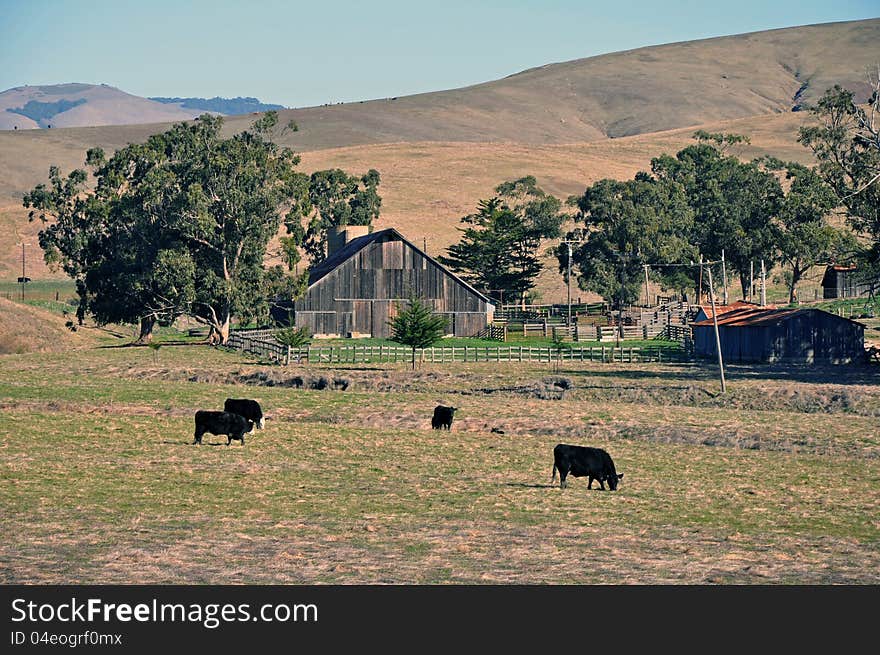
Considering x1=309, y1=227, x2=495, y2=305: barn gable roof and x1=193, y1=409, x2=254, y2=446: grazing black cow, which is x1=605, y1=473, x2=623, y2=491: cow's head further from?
x1=309, y1=227, x2=495, y2=305: barn gable roof

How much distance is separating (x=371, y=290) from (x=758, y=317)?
28209 mm

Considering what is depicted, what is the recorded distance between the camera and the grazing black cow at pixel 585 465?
2528 cm

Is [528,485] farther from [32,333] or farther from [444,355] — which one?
[32,333]

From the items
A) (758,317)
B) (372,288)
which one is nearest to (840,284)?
(758,317)

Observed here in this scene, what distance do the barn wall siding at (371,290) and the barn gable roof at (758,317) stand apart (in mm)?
20450

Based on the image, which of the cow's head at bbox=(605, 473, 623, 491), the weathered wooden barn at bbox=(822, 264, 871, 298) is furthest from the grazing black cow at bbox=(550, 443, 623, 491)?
the weathered wooden barn at bbox=(822, 264, 871, 298)

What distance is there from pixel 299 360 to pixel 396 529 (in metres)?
46.0

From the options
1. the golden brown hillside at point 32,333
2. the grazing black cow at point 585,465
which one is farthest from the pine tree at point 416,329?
the grazing black cow at point 585,465

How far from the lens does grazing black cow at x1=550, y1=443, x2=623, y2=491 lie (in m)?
25.3

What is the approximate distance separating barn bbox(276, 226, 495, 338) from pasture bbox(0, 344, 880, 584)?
38.2 metres

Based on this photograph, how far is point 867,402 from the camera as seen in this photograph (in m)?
46.5

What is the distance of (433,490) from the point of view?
24.9 meters

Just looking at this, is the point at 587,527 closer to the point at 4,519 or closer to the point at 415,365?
the point at 4,519

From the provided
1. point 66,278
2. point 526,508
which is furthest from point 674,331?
point 66,278
